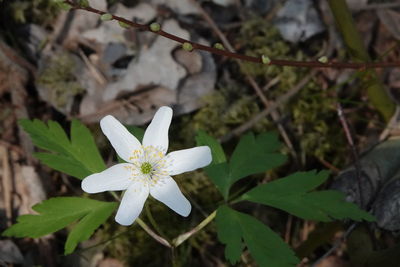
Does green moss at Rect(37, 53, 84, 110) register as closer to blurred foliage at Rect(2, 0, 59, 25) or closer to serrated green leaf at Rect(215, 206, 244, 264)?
blurred foliage at Rect(2, 0, 59, 25)

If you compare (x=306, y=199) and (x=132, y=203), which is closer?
(x=132, y=203)

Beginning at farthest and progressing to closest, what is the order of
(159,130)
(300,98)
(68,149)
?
1. (300,98)
2. (68,149)
3. (159,130)

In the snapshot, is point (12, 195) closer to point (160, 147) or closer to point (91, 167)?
point (91, 167)

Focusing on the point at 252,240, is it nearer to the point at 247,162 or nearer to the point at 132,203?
the point at 247,162

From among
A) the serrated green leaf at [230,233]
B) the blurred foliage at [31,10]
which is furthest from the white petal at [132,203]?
the blurred foliage at [31,10]

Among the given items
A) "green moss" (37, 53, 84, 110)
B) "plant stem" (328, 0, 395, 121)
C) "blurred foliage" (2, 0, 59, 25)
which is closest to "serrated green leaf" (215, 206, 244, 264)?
"plant stem" (328, 0, 395, 121)

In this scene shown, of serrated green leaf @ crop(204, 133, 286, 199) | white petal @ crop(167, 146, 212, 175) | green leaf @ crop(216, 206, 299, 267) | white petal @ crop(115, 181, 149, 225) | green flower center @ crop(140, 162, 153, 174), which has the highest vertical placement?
green flower center @ crop(140, 162, 153, 174)

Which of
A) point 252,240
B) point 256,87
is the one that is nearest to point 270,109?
point 256,87

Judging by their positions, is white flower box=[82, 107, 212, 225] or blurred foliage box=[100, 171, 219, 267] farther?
blurred foliage box=[100, 171, 219, 267]
